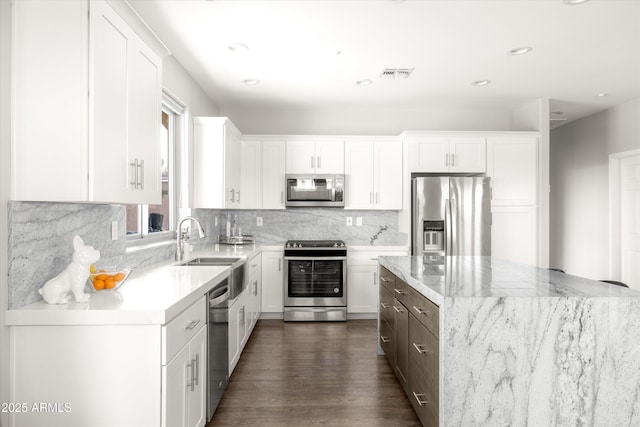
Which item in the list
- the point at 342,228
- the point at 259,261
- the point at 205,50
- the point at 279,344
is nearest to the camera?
the point at 205,50

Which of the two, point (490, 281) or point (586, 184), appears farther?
point (586, 184)

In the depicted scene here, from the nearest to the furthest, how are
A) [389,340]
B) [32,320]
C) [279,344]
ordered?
1. [32,320]
2. [389,340]
3. [279,344]

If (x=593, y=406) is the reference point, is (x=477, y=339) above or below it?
above

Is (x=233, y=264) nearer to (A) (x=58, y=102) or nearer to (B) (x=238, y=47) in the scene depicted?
(A) (x=58, y=102)

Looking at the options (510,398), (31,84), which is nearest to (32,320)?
(31,84)

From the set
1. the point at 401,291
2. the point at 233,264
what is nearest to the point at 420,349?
the point at 401,291

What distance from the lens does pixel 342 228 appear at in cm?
512

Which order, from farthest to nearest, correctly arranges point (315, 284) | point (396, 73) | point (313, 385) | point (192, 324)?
point (315, 284)
point (396, 73)
point (313, 385)
point (192, 324)

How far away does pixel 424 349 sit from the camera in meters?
2.07

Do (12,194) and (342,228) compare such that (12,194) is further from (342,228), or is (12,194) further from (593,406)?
(342,228)

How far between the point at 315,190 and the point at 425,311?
288 cm

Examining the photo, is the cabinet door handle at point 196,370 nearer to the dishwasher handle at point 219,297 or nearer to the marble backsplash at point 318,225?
the dishwasher handle at point 219,297

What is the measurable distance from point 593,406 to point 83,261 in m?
2.41

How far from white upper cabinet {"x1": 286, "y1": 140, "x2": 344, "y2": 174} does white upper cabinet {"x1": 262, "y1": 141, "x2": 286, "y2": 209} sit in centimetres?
9
